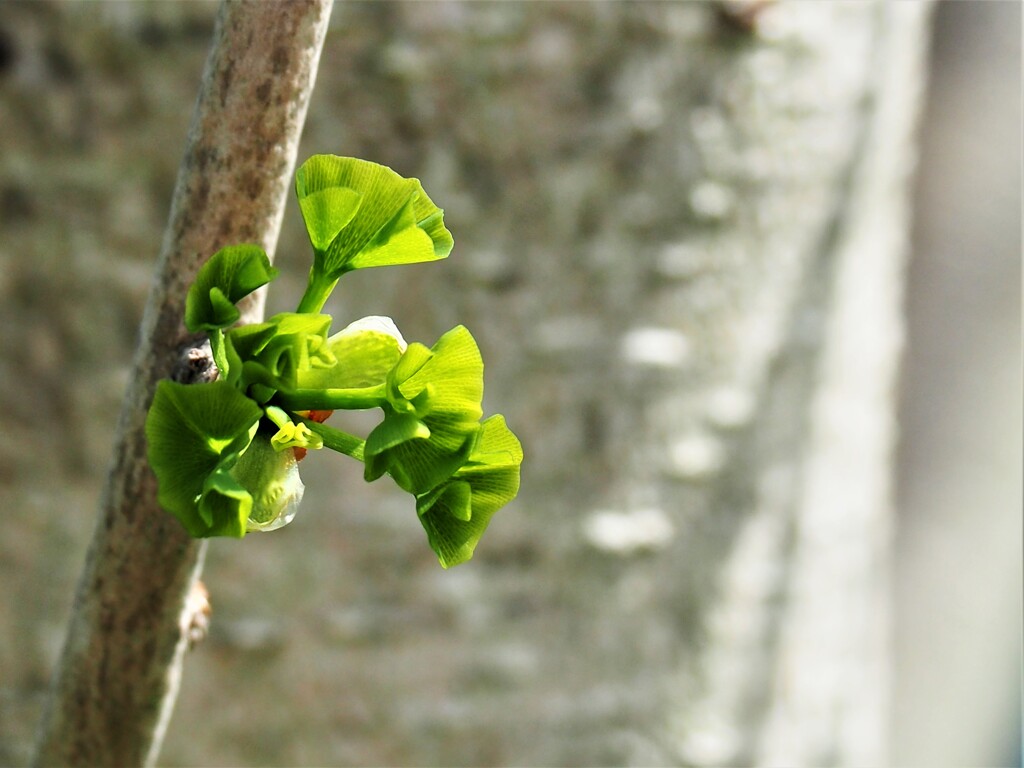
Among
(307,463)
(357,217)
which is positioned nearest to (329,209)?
(357,217)

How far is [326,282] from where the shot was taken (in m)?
0.30

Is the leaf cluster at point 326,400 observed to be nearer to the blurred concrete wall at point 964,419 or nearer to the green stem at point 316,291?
the green stem at point 316,291

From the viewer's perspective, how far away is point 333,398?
0.90 ft

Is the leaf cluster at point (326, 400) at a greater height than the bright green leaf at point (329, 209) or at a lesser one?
lesser

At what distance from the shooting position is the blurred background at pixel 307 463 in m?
0.85

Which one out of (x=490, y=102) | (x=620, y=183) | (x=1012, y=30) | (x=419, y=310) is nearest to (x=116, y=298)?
(x=419, y=310)

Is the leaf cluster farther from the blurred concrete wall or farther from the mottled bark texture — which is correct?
the blurred concrete wall

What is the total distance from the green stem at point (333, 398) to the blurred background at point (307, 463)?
62 cm

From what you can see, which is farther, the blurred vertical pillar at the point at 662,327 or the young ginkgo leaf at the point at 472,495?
the blurred vertical pillar at the point at 662,327

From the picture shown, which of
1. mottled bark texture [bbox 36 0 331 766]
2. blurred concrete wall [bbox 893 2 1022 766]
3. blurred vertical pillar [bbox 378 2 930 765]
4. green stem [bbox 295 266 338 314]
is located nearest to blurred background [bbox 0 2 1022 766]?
blurred vertical pillar [bbox 378 2 930 765]

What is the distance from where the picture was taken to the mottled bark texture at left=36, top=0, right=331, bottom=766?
33 cm

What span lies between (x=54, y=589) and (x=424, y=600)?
336 millimetres

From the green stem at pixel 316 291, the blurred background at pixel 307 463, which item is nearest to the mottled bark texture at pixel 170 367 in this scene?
the green stem at pixel 316 291

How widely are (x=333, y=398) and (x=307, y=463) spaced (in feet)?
2.04
